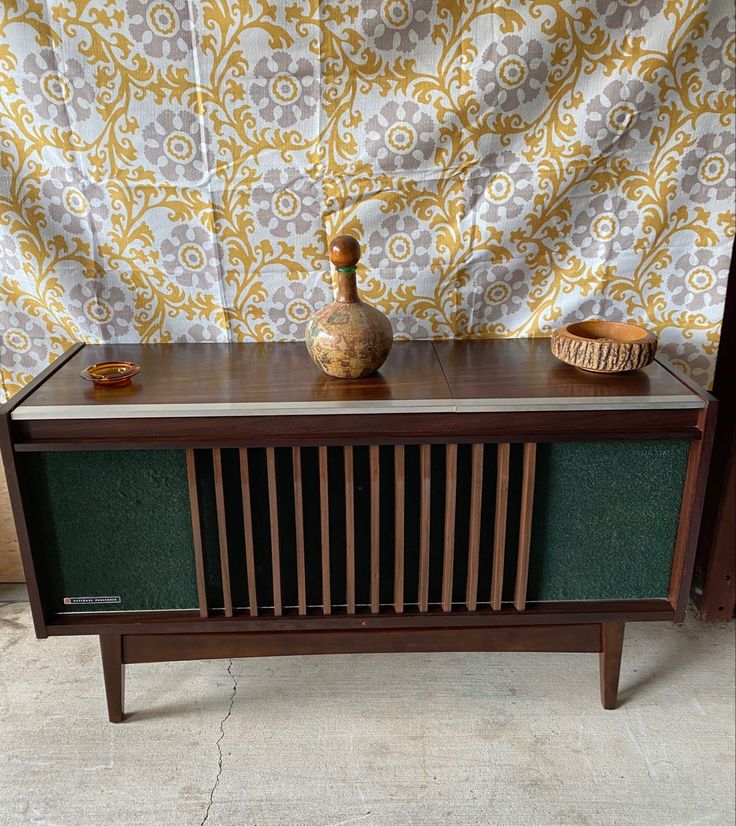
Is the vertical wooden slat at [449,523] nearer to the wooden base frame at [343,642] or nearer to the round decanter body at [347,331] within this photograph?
the wooden base frame at [343,642]

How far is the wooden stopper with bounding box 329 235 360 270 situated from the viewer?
1206mm

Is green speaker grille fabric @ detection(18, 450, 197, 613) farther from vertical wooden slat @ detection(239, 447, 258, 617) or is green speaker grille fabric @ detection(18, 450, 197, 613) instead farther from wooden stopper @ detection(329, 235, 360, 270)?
wooden stopper @ detection(329, 235, 360, 270)

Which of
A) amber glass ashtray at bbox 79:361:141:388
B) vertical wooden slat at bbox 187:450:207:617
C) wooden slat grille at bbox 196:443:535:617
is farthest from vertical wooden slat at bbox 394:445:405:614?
amber glass ashtray at bbox 79:361:141:388

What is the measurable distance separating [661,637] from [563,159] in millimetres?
1112

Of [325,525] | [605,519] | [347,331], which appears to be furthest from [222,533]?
[605,519]

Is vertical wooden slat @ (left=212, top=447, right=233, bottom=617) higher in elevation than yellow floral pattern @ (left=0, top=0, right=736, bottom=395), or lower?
lower

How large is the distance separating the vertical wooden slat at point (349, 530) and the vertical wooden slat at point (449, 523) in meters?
0.17

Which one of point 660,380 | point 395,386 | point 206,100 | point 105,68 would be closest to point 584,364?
point 660,380

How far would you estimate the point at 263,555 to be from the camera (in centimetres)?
131

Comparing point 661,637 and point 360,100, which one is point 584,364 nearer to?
point 360,100

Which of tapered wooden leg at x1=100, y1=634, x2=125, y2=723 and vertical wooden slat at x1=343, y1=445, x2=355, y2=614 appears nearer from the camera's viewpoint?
vertical wooden slat at x1=343, y1=445, x2=355, y2=614

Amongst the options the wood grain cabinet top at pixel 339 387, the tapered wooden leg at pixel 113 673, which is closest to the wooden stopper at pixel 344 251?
the wood grain cabinet top at pixel 339 387

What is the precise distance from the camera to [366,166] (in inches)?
55.0

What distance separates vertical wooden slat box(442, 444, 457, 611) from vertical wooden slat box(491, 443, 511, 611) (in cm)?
8
